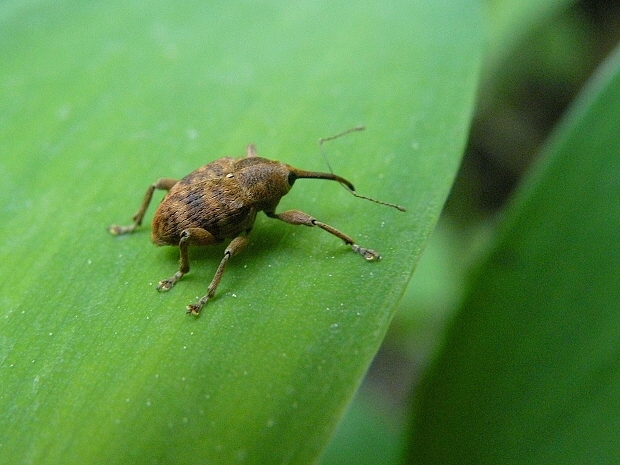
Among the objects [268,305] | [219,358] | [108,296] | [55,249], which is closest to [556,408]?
[268,305]

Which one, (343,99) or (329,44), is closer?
(343,99)

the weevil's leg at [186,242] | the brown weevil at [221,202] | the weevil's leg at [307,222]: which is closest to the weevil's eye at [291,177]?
the brown weevil at [221,202]

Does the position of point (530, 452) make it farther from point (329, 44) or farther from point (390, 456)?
point (329, 44)

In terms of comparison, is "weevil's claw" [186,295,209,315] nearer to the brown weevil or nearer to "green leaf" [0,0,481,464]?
"green leaf" [0,0,481,464]

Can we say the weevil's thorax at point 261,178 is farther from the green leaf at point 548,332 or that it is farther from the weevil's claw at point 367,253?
the green leaf at point 548,332

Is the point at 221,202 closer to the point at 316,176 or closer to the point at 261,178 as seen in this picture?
the point at 261,178
